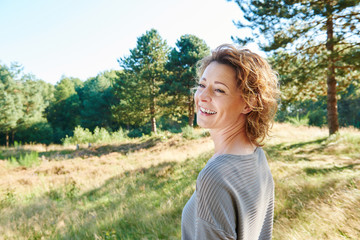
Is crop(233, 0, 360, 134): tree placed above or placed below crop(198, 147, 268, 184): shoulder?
above

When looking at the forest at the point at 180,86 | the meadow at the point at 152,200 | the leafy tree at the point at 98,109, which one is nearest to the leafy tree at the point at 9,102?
the forest at the point at 180,86

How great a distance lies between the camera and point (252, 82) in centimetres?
109

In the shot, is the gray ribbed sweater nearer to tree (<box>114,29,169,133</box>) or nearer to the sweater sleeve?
the sweater sleeve

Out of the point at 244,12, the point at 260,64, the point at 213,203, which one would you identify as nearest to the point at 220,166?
the point at 213,203

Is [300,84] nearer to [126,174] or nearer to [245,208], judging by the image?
[126,174]

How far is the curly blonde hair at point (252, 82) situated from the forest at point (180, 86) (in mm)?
911

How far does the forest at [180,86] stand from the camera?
7.95 metres

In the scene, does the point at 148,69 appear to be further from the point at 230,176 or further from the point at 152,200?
the point at 230,176

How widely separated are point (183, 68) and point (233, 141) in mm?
20546

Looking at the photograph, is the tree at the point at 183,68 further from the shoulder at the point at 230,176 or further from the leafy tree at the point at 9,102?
the leafy tree at the point at 9,102

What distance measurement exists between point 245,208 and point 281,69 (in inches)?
380

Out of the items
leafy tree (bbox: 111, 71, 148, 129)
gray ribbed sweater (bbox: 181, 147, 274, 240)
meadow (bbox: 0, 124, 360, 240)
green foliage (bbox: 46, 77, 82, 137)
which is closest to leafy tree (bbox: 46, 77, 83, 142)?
green foliage (bbox: 46, 77, 82, 137)

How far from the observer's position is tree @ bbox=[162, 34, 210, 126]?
1970 cm

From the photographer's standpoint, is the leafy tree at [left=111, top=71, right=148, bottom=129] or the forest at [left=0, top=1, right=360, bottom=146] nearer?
the forest at [left=0, top=1, right=360, bottom=146]
